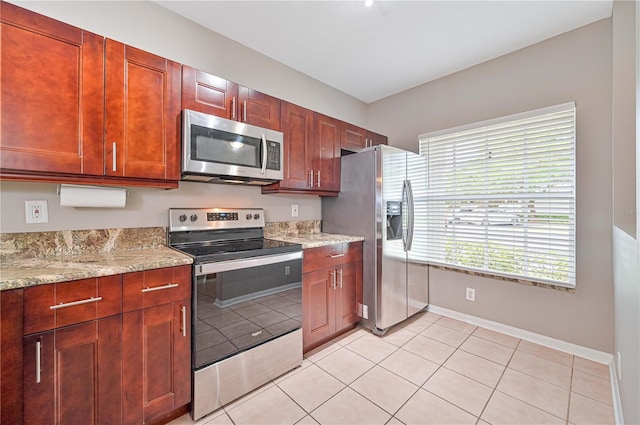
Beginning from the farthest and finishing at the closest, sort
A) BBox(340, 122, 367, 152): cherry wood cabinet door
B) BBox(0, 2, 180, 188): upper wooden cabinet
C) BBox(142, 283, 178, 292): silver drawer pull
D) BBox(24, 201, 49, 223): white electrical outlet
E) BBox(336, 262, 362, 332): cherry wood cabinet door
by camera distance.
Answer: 1. BBox(340, 122, 367, 152): cherry wood cabinet door
2. BBox(336, 262, 362, 332): cherry wood cabinet door
3. BBox(24, 201, 49, 223): white electrical outlet
4. BBox(142, 283, 178, 292): silver drawer pull
5. BBox(0, 2, 180, 188): upper wooden cabinet

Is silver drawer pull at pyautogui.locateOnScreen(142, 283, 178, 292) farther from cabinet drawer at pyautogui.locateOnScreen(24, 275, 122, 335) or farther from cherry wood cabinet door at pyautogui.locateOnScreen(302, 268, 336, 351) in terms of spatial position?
cherry wood cabinet door at pyautogui.locateOnScreen(302, 268, 336, 351)

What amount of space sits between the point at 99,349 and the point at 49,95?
4.18 ft

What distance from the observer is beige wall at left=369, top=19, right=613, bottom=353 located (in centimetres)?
209

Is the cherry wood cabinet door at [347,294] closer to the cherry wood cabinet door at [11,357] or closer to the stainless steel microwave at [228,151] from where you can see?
the stainless steel microwave at [228,151]

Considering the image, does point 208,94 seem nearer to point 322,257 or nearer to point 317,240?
point 317,240

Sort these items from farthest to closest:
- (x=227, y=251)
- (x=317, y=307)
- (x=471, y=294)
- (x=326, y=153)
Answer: (x=471, y=294)
(x=326, y=153)
(x=317, y=307)
(x=227, y=251)

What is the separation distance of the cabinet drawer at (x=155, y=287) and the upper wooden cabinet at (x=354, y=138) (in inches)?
79.0

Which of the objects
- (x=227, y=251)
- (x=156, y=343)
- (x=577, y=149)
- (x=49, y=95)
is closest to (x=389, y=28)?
(x=577, y=149)

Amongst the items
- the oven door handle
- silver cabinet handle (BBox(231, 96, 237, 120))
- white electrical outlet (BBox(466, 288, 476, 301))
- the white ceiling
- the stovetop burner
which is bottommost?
white electrical outlet (BBox(466, 288, 476, 301))

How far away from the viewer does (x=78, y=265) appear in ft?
4.28

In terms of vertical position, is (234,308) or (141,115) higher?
(141,115)

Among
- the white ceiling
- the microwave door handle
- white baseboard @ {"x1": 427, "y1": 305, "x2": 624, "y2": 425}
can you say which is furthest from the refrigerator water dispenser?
the white ceiling

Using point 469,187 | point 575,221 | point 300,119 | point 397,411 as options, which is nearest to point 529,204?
point 575,221

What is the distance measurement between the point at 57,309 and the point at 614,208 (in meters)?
3.38
